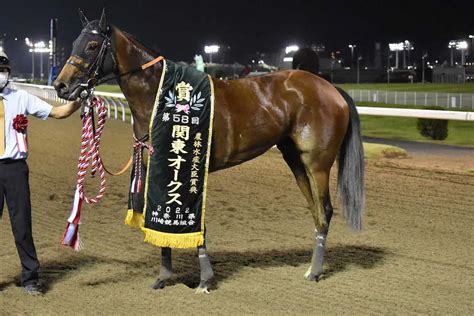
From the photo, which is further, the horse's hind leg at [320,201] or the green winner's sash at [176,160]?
the horse's hind leg at [320,201]

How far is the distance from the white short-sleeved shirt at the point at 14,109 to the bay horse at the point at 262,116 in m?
0.24

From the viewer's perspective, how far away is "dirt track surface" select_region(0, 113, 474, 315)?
189 inches

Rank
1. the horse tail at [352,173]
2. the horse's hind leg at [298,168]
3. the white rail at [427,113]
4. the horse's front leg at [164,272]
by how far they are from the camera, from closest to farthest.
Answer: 1. the horse's front leg at [164,272]
2. the horse tail at [352,173]
3. the horse's hind leg at [298,168]
4. the white rail at [427,113]

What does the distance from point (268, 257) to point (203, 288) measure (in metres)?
1.17

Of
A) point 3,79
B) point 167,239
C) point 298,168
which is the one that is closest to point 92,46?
point 3,79

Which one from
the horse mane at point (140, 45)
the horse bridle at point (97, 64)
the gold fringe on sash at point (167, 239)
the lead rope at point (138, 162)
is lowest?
the gold fringe on sash at point (167, 239)

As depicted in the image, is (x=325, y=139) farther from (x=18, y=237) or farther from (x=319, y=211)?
(x=18, y=237)

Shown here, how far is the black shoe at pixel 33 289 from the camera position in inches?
196

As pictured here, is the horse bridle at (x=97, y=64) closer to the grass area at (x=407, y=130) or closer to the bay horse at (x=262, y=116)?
the bay horse at (x=262, y=116)

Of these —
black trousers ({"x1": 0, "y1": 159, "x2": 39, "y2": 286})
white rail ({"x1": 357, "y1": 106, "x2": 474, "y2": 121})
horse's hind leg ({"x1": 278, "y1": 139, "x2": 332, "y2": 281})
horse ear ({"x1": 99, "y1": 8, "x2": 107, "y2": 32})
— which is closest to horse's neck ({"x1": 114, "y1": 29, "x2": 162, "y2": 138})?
horse ear ({"x1": 99, "y1": 8, "x2": 107, "y2": 32})

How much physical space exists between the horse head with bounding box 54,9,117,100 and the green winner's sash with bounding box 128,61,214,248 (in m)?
0.44

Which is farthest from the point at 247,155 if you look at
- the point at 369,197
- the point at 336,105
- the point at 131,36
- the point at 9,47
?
the point at 9,47

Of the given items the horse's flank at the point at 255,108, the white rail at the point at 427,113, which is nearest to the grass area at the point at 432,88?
the white rail at the point at 427,113

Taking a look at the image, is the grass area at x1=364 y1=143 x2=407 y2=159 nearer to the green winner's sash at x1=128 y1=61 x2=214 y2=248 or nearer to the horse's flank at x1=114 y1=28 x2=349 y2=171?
the horse's flank at x1=114 y1=28 x2=349 y2=171
